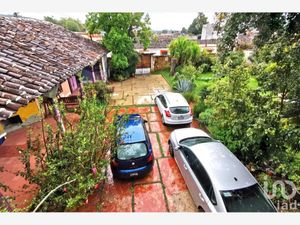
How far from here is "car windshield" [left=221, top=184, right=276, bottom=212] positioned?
14.4 ft

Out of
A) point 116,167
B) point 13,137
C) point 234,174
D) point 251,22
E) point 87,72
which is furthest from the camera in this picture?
point 87,72

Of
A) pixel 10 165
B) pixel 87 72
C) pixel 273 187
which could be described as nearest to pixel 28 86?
pixel 10 165

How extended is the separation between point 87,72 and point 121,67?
11.7 ft

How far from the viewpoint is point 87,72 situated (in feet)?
53.6

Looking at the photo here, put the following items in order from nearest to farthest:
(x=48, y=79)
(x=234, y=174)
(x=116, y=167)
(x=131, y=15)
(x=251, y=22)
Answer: (x=251, y=22) < (x=234, y=174) < (x=48, y=79) < (x=116, y=167) < (x=131, y=15)

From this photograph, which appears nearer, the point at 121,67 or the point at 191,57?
the point at 121,67

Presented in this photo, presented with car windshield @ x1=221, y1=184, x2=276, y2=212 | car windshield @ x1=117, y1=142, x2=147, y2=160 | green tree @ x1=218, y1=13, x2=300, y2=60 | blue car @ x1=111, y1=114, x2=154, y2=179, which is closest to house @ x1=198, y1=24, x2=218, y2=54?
green tree @ x1=218, y1=13, x2=300, y2=60

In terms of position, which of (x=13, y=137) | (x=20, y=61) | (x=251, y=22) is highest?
(x=251, y=22)

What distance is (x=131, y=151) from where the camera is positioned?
629 centimetres

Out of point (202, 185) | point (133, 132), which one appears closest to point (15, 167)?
point (133, 132)

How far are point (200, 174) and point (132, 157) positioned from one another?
2.27 meters

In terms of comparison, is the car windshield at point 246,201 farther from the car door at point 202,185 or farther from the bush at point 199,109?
the bush at point 199,109

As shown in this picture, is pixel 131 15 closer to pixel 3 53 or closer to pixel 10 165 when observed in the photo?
pixel 3 53

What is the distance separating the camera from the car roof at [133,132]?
6.55 m
